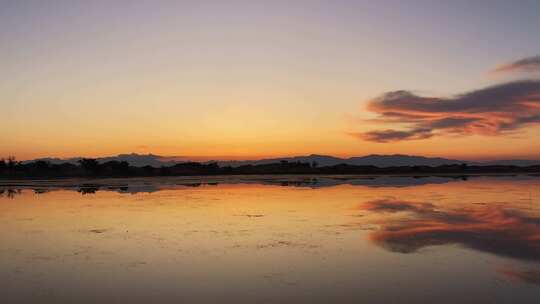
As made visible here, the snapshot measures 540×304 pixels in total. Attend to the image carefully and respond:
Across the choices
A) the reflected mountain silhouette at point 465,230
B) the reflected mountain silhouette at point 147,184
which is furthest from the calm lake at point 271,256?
the reflected mountain silhouette at point 147,184

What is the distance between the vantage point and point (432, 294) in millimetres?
8297

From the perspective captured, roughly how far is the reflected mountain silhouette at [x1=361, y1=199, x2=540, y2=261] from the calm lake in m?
0.03

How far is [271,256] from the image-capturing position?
37.3 ft

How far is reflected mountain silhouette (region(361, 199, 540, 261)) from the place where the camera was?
487 inches

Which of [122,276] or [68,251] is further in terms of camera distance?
[68,251]

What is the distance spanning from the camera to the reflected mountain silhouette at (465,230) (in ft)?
40.6

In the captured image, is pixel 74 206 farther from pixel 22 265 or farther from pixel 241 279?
pixel 241 279

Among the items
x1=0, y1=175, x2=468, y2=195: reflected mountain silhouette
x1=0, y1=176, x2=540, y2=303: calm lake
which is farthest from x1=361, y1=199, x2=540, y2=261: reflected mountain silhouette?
x1=0, y1=175, x2=468, y2=195: reflected mountain silhouette

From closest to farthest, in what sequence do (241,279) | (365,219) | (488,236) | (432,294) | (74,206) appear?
(432,294)
(241,279)
(488,236)
(365,219)
(74,206)

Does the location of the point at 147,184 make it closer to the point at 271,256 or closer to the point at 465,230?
the point at 465,230

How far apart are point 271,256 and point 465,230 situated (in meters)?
6.82

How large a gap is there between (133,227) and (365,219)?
7.64 meters

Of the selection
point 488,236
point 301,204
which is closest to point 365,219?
point 488,236

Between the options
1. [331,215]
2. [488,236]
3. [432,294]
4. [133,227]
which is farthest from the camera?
[331,215]
